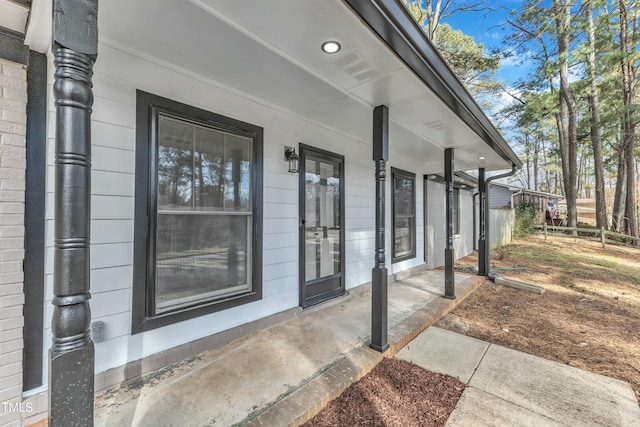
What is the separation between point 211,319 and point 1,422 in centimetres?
132

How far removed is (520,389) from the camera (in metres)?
2.23

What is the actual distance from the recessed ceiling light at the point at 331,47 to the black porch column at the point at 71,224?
4.21ft

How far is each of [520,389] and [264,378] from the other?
2.06 m

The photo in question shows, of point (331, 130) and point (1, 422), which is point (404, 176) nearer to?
point (331, 130)

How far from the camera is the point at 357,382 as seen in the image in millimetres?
2273

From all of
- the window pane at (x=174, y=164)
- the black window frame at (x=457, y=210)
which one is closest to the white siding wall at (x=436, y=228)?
the black window frame at (x=457, y=210)

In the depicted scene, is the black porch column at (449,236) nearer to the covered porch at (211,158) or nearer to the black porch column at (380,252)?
the covered porch at (211,158)

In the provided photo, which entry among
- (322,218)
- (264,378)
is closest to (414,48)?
(322,218)

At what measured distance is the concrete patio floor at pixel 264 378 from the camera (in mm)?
1801

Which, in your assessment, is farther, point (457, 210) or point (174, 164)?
point (457, 210)

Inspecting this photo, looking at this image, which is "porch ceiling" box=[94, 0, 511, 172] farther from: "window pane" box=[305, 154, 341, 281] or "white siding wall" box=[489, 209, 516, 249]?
"white siding wall" box=[489, 209, 516, 249]

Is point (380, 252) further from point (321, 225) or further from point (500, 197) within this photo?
point (500, 197)

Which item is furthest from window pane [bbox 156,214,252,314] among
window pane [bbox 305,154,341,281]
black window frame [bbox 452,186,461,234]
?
black window frame [bbox 452,186,461,234]

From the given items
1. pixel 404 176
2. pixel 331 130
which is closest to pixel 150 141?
pixel 331 130
